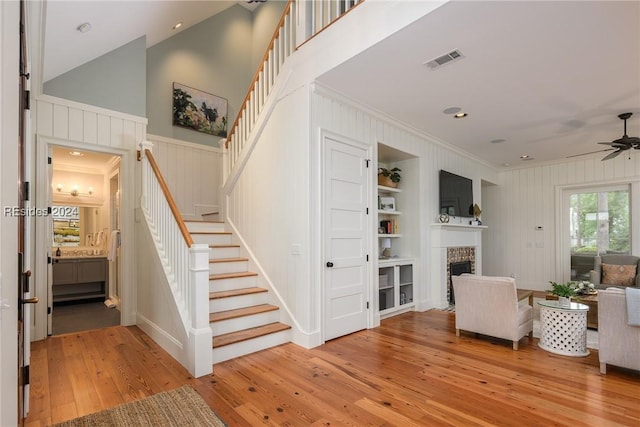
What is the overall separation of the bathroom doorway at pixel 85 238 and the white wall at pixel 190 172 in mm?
742

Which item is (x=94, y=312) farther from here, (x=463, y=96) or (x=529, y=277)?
(x=529, y=277)

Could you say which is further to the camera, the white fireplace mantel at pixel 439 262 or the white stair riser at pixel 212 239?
the white fireplace mantel at pixel 439 262

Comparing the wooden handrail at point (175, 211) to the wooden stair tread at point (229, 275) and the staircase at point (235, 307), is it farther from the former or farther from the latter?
the wooden stair tread at point (229, 275)

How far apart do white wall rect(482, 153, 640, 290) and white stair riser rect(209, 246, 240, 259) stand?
632 centimetres

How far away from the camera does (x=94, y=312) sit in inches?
215

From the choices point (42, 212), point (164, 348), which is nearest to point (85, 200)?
point (42, 212)

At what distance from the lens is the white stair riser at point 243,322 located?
3.48m

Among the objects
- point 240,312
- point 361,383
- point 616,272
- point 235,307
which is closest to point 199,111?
point 235,307

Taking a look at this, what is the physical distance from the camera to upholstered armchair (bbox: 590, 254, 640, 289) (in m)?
5.36

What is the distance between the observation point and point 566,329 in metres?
3.50

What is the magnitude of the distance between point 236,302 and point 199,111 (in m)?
3.93

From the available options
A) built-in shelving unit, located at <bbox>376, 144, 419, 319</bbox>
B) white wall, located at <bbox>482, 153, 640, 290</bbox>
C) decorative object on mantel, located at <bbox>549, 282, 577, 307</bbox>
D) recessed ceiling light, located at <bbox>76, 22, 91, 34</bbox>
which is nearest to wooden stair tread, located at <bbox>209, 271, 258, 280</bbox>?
built-in shelving unit, located at <bbox>376, 144, 419, 319</bbox>

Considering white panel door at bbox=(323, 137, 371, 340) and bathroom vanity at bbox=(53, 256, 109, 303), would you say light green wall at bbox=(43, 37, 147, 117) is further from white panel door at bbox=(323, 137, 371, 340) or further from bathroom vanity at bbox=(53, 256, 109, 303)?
bathroom vanity at bbox=(53, 256, 109, 303)

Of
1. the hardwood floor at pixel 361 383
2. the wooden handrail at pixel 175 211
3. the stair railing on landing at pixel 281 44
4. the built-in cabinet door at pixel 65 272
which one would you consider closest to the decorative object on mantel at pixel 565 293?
the hardwood floor at pixel 361 383
